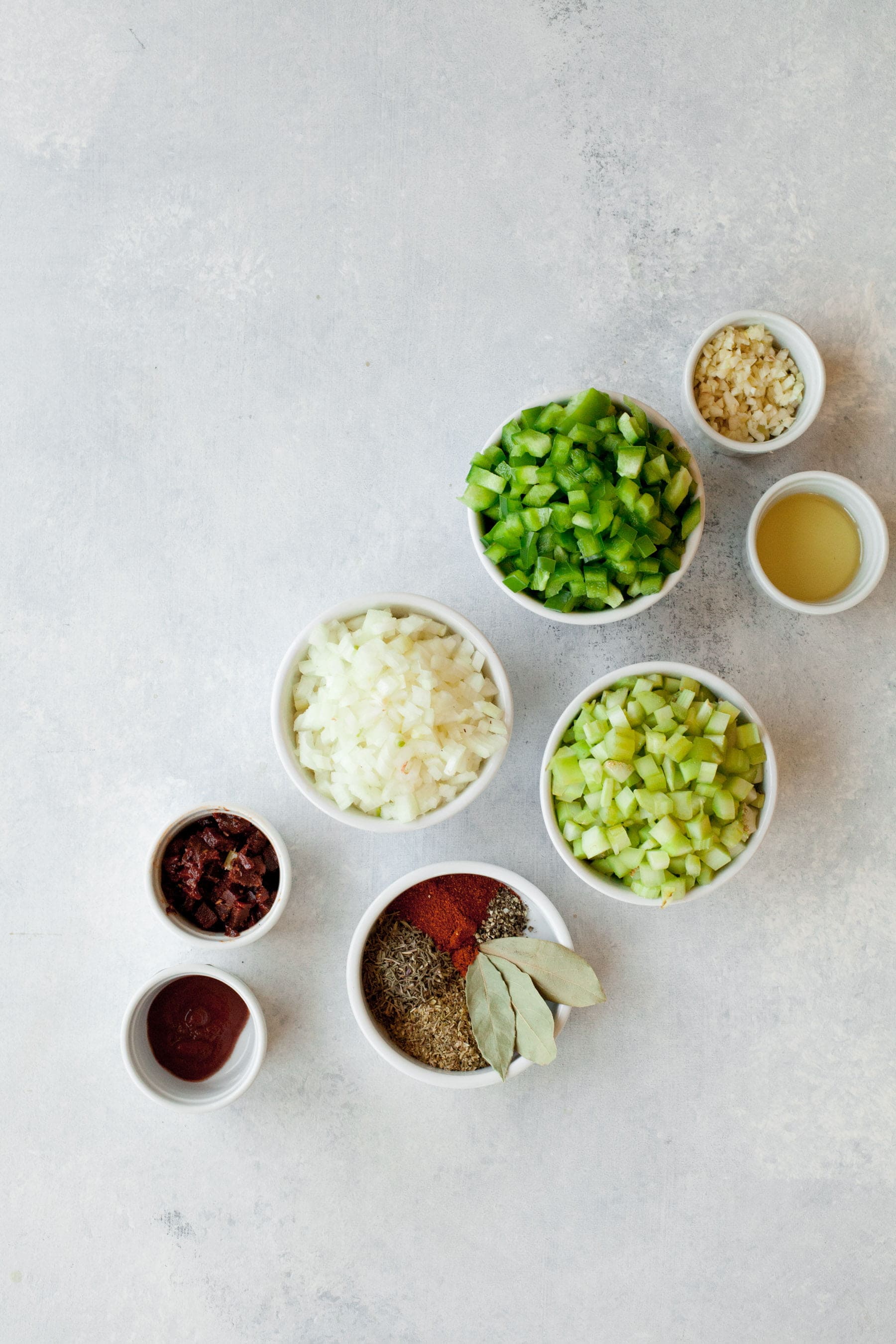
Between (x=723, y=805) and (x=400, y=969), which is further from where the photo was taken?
(x=400, y=969)

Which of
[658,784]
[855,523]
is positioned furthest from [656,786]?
[855,523]

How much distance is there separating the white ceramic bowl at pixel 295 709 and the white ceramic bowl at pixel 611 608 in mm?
116

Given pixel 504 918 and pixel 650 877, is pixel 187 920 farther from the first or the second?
pixel 650 877

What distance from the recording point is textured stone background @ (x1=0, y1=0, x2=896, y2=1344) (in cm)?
189

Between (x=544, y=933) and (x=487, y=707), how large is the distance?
0.53m

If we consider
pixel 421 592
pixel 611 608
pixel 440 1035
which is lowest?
pixel 440 1035

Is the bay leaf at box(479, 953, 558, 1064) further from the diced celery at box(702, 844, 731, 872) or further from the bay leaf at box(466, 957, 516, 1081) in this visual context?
the diced celery at box(702, 844, 731, 872)

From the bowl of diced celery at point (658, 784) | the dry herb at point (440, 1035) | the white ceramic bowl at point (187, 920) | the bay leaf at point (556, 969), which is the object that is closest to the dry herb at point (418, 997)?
the dry herb at point (440, 1035)

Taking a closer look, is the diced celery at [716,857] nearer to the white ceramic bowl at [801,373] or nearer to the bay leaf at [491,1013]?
the bay leaf at [491,1013]

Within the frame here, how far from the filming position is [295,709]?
1.70 metres

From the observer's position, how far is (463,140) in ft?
6.31

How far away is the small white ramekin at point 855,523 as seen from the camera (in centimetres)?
176

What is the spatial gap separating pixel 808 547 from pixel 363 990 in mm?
1334

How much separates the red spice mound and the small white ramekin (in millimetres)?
864
